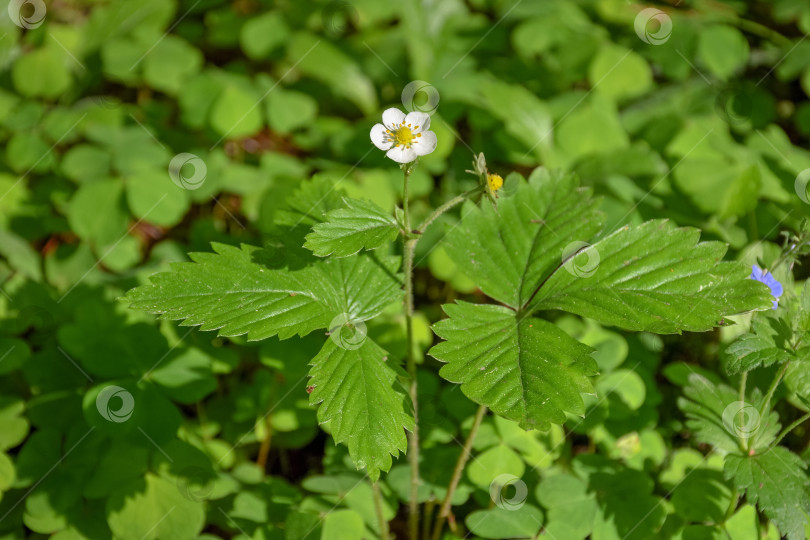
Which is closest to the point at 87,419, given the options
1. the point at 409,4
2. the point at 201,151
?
the point at 201,151

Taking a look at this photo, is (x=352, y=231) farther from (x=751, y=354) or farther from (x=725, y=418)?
(x=725, y=418)
